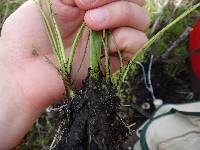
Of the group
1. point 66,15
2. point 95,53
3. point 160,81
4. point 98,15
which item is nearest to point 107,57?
point 95,53

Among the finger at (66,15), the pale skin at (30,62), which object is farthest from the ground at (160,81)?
the finger at (66,15)

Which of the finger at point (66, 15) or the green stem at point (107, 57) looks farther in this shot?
the finger at point (66, 15)

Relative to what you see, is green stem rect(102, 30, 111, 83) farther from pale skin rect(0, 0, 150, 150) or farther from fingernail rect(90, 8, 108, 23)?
pale skin rect(0, 0, 150, 150)

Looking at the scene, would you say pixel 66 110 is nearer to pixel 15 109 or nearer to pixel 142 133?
pixel 15 109

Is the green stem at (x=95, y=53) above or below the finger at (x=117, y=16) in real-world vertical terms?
below

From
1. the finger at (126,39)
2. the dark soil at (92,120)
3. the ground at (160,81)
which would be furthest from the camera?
the ground at (160,81)

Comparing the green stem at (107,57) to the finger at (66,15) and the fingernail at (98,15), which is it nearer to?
the fingernail at (98,15)

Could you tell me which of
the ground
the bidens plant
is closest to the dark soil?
the bidens plant

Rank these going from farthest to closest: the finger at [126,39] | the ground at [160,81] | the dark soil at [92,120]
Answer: the ground at [160,81] → the finger at [126,39] → the dark soil at [92,120]

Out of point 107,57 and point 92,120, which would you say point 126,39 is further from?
point 92,120
